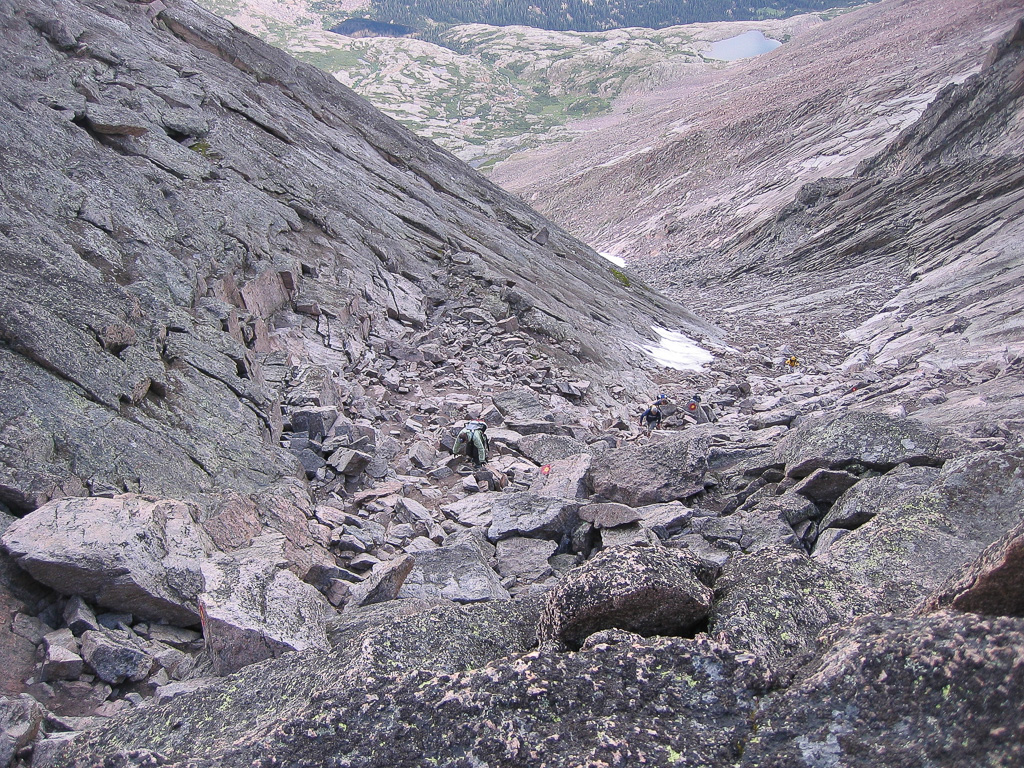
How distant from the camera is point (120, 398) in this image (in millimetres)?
7223

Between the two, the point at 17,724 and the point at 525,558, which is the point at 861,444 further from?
the point at 17,724

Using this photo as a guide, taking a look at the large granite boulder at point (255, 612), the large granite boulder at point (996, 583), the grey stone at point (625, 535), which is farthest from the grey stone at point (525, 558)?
the large granite boulder at point (996, 583)

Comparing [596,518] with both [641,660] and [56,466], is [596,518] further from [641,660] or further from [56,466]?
[56,466]

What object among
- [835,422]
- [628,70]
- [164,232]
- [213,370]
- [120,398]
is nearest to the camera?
[120,398]

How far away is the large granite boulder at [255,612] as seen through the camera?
169 inches

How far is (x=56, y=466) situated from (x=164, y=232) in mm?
7014

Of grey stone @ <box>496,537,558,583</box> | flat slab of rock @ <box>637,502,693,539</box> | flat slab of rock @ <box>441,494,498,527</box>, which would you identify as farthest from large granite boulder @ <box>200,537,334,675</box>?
flat slab of rock @ <box>637,502,693,539</box>

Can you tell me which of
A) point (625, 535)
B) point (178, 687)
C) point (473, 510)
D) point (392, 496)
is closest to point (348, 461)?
point (392, 496)

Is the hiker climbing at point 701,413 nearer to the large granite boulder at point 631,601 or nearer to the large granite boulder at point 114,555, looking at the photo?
the large granite boulder at point 631,601

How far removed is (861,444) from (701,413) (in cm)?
786

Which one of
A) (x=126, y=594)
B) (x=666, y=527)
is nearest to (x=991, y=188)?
(x=666, y=527)

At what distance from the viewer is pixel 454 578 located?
6.02m

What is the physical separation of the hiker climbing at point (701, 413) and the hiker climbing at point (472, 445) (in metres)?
6.58

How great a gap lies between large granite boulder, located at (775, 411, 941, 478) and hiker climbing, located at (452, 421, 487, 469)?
4.81 m
